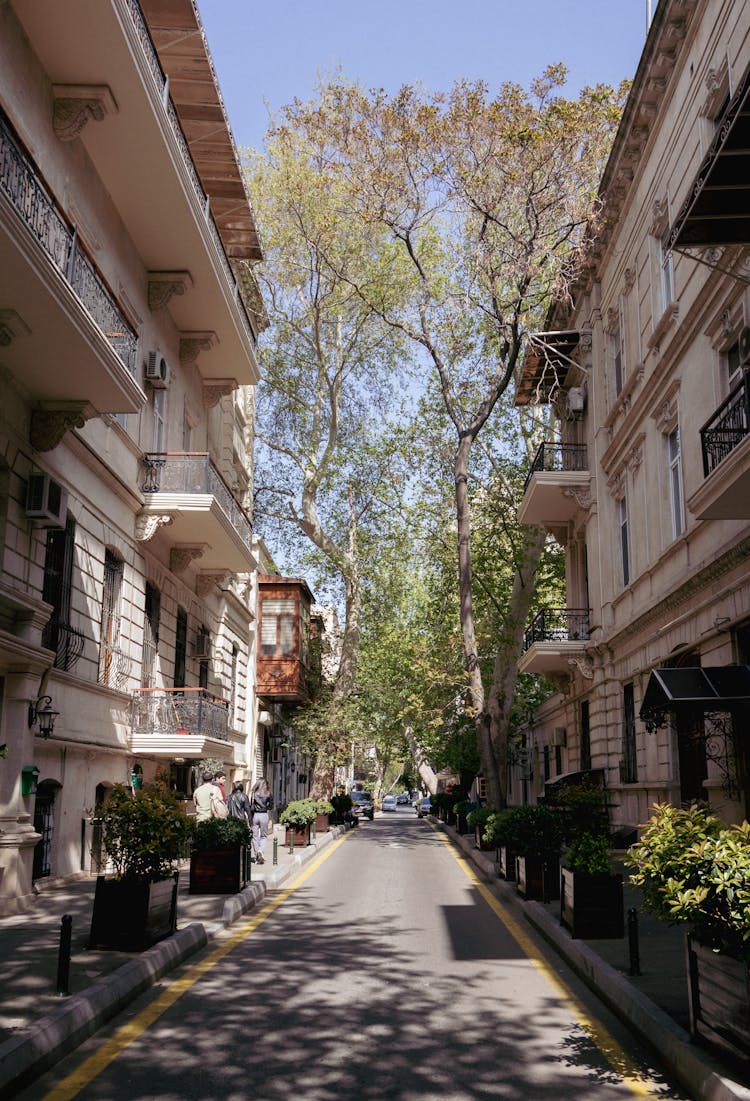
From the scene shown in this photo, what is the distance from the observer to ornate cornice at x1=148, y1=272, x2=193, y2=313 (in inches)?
825

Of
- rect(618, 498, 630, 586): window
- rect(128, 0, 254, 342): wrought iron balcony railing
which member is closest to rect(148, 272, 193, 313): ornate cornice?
rect(128, 0, 254, 342): wrought iron balcony railing

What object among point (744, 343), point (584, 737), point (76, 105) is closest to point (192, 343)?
point (76, 105)

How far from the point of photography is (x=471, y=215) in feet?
82.6

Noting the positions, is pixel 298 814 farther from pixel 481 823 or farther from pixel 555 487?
pixel 555 487

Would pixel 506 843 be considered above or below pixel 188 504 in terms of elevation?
below

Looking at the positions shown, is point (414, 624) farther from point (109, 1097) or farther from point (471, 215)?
point (109, 1097)

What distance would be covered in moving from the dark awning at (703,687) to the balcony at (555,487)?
39.2ft

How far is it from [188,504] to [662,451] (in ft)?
29.7

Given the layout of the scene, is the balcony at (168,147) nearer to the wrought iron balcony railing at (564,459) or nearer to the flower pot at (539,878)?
the wrought iron balcony railing at (564,459)

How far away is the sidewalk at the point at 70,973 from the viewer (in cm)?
609

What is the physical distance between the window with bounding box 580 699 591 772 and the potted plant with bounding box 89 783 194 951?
18.7 metres

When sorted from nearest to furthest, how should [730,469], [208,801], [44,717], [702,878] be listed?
[702,878] < [730,469] < [44,717] < [208,801]

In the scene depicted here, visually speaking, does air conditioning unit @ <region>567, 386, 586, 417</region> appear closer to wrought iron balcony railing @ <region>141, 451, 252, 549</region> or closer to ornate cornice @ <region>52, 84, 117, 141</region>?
wrought iron balcony railing @ <region>141, 451, 252, 549</region>

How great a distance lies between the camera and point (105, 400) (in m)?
15.0
